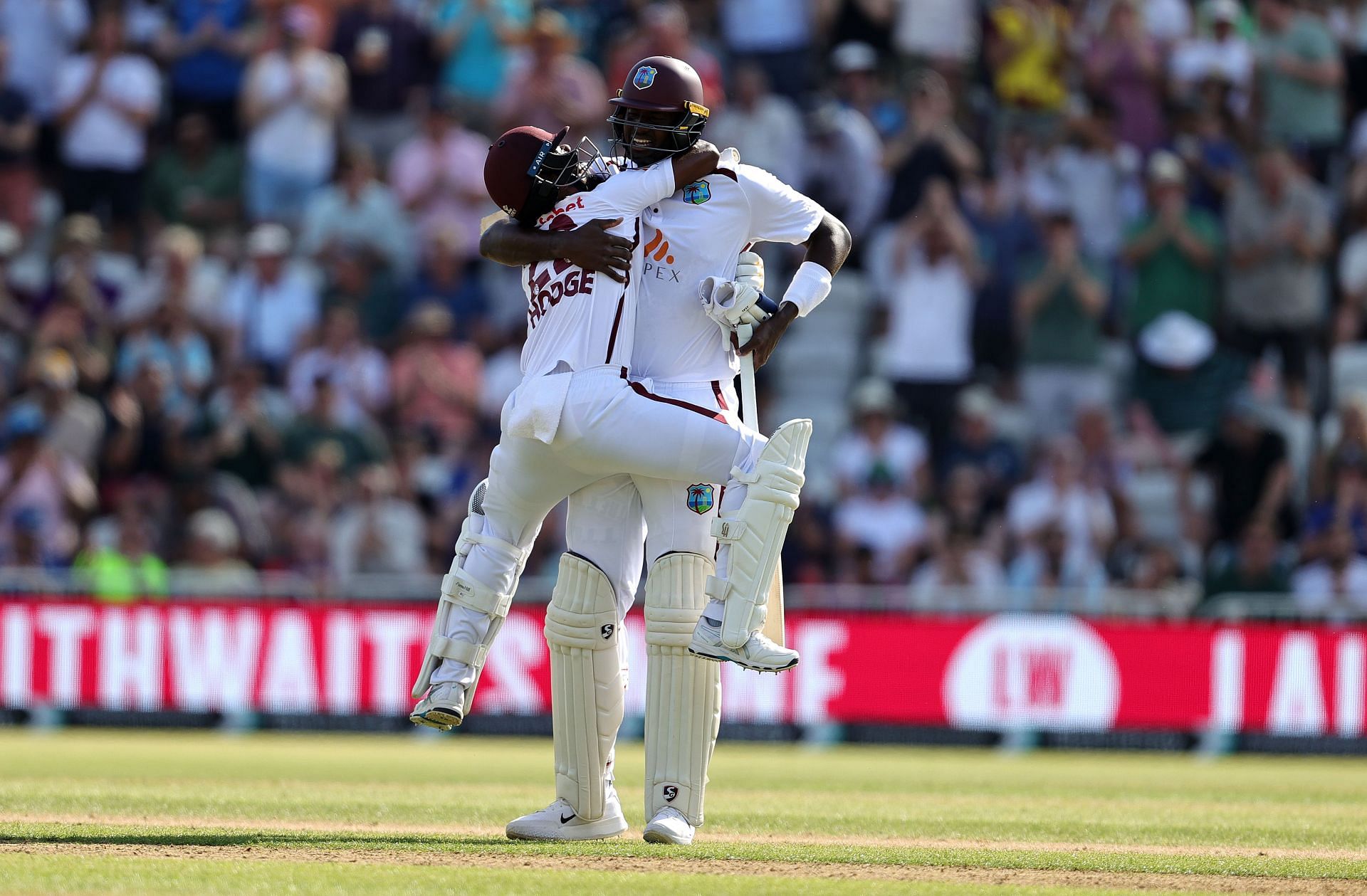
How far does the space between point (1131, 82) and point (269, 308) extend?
25.2 feet

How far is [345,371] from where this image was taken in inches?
688

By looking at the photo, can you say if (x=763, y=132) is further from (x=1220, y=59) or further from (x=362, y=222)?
(x=1220, y=59)

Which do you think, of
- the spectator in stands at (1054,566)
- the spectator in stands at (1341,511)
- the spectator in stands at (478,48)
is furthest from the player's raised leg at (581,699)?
the spectator in stands at (478,48)

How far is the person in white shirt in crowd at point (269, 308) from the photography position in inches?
712

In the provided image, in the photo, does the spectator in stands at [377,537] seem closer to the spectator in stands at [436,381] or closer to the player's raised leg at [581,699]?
the spectator in stands at [436,381]

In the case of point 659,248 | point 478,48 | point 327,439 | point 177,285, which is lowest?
point 327,439

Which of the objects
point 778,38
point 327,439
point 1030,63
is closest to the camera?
point 327,439

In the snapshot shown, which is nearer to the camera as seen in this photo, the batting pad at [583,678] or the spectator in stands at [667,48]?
the batting pad at [583,678]

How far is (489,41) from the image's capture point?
63.4 ft

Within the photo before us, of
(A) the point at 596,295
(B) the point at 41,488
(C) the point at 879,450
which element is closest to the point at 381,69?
(B) the point at 41,488

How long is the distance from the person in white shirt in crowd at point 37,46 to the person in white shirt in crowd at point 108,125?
0.20m

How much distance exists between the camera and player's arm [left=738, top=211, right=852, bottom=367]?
736 centimetres

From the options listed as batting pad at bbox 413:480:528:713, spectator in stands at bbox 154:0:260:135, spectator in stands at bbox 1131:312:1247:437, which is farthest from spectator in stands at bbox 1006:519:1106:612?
spectator in stands at bbox 154:0:260:135

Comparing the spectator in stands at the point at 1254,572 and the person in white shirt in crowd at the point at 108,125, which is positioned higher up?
the person in white shirt in crowd at the point at 108,125
